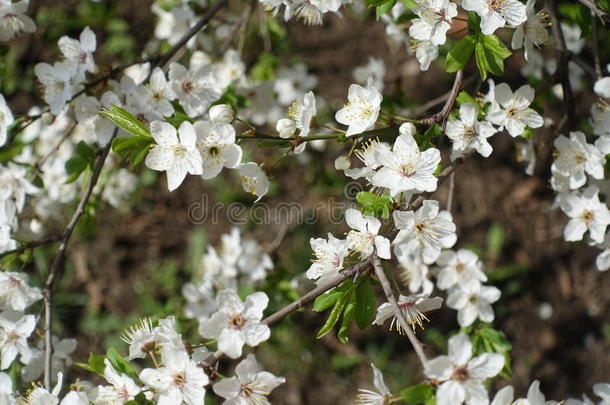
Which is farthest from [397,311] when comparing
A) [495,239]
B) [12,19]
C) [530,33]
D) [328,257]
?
[495,239]

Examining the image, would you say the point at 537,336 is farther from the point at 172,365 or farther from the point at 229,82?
the point at 172,365

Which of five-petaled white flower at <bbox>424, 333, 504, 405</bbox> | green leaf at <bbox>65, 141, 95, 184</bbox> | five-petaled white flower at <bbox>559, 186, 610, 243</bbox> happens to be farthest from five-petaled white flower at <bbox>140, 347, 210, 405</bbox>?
five-petaled white flower at <bbox>559, 186, 610, 243</bbox>

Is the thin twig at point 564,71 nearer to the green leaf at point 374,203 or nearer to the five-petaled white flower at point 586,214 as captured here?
the five-petaled white flower at point 586,214

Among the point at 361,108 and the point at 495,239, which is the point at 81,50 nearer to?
the point at 361,108

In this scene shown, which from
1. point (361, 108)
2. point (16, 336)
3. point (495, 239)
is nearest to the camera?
point (361, 108)

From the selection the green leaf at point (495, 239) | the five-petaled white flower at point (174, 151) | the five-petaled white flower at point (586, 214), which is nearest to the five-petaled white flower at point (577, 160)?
the five-petaled white flower at point (586, 214)
